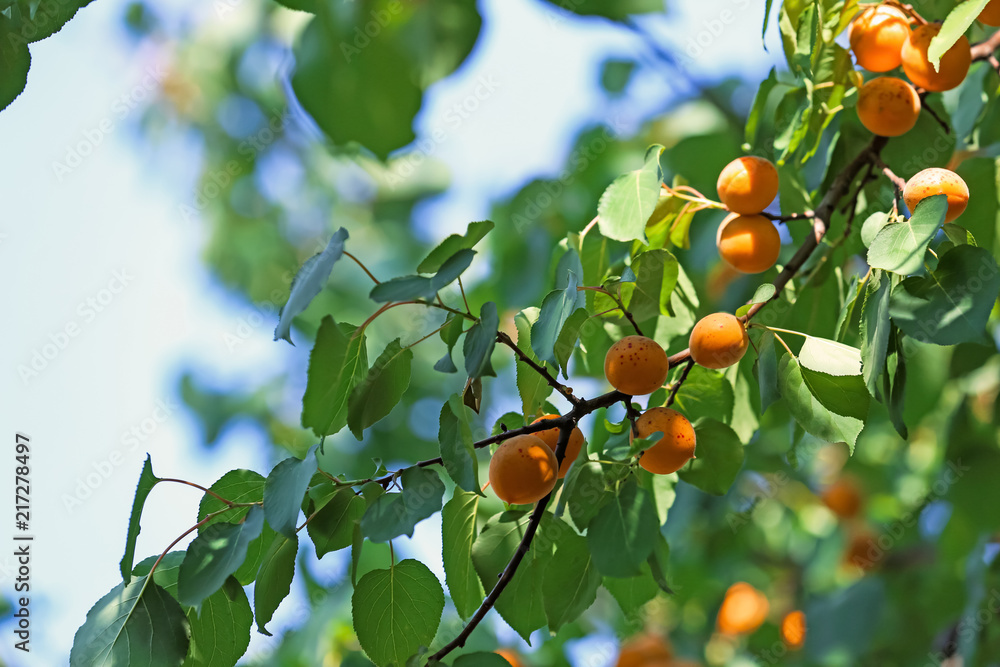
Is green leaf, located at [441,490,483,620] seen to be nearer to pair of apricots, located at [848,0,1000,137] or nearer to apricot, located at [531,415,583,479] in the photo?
apricot, located at [531,415,583,479]

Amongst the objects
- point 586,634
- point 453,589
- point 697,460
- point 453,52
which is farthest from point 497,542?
point 586,634

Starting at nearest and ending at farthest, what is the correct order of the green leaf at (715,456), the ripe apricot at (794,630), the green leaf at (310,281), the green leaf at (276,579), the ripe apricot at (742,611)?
the green leaf at (310,281)
the green leaf at (276,579)
the green leaf at (715,456)
the ripe apricot at (794,630)
the ripe apricot at (742,611)

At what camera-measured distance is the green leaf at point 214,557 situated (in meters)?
0.54

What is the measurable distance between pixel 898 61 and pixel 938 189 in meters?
0.23

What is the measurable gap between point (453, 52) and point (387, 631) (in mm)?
550

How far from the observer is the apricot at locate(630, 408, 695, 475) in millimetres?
647

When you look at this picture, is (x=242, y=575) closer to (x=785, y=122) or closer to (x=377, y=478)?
(x=377, y=478)

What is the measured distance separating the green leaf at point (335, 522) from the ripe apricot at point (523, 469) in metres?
0.12

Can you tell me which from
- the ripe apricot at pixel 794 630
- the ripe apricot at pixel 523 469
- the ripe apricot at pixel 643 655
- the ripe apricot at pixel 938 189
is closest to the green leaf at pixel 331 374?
the ripe apricot at pixel 523 469

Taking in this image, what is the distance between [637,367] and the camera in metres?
0.62

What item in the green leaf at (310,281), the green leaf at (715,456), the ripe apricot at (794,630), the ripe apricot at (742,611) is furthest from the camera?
the ripe apricot at (742,611)

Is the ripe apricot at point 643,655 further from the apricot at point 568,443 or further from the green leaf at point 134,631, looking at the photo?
the green leaf at point 134,631

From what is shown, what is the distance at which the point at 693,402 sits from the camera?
2.57ft

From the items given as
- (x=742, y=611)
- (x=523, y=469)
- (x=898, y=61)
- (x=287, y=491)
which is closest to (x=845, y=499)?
(x=742, y=611)
